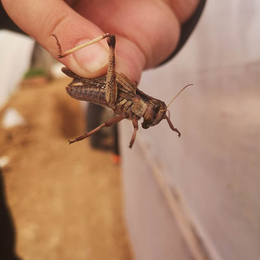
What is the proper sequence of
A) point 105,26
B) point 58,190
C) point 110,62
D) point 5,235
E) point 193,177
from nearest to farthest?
point 110,62 < point 105,26 < point 193,177 < point 5,235 < point 58,190

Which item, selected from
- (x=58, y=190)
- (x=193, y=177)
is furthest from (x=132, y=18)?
(x=58, y=190)

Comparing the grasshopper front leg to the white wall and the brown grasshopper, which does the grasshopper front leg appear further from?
the white wall

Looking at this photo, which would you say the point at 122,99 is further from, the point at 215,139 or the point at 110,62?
the point at 215,139

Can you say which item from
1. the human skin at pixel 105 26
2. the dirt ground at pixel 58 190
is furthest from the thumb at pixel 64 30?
the dirt ground at pixel 58 190

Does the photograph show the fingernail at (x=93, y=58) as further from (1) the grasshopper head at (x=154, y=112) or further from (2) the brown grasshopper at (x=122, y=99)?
(1) the grasshopper head at (x=154, y=112)

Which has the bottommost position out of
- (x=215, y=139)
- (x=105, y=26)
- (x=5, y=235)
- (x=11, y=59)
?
(x=11, y=59)

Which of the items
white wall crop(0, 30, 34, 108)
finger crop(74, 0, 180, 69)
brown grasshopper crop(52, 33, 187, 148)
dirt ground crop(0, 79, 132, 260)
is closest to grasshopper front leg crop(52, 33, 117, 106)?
brown grasshopper crop(52, 33, 187, 148)

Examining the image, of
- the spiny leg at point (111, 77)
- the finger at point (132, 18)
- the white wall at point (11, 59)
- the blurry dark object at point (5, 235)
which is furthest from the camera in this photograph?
the white wall at point (11, 59)

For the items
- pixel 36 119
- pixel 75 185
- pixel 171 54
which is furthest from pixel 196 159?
pixel 36 119
